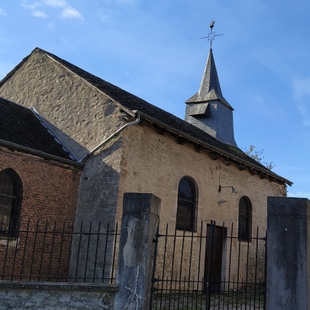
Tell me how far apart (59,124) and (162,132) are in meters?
3.15

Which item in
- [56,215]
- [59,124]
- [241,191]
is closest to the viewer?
[56,215]

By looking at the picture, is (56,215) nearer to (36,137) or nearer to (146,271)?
(36,137)

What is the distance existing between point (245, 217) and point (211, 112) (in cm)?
656

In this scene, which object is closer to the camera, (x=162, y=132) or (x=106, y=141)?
(x=106, y=141)

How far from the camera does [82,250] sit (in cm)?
1150

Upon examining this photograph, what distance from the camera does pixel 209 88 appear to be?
22.1 meters

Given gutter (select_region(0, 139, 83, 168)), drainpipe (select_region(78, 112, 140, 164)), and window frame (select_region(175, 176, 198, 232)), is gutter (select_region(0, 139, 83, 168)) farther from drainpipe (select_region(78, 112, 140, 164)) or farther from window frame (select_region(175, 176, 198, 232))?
window frame (select_region(175, 176, 198, 232))

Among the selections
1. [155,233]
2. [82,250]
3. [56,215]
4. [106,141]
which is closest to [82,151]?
[106,141]

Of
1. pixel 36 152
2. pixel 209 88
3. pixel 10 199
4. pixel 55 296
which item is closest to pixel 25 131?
pixel 36 152

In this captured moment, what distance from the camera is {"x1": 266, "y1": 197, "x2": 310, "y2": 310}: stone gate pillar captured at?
559 centimetres

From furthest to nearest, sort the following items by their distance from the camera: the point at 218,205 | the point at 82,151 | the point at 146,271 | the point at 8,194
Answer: the point at 218,205, the point at 82,151, the point at 8,194, the point at 146,271

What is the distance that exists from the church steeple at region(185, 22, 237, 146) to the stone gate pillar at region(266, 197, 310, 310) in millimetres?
14337

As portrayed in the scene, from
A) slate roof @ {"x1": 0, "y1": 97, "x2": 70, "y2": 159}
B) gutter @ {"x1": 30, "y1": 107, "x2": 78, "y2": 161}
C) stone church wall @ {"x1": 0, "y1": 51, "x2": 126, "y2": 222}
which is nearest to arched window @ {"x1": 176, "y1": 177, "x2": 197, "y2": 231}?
stone church wall @ {"x1": 0, "y1": 51, "x2": 126, "y2": 222}

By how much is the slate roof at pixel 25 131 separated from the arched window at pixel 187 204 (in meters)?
3.74
